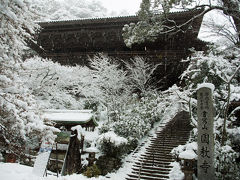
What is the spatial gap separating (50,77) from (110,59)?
5938mm

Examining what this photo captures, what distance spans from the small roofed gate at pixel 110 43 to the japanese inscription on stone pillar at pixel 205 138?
12.5m

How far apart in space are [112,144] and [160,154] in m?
2.85

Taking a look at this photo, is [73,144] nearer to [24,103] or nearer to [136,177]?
[136,177]

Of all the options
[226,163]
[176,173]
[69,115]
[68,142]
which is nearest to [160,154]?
[176,173]

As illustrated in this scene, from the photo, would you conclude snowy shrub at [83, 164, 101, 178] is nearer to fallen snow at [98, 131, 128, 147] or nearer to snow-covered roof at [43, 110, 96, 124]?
fallen snow at [98, 131, 128, 147]

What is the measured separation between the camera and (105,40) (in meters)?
21.2

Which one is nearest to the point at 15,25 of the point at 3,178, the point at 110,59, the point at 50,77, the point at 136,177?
the point at 3,178

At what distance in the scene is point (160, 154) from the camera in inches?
436

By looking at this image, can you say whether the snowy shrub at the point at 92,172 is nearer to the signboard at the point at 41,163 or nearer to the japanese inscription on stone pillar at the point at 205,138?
the signboard at the point at 41,163

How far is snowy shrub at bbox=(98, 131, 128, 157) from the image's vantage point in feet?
34.1

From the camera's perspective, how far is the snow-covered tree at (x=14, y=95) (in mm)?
3752

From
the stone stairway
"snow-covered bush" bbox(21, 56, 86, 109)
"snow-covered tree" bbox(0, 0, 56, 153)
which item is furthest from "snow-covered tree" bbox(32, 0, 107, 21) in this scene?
"snow-covered tree" bbox(0, 0, 56, 153)

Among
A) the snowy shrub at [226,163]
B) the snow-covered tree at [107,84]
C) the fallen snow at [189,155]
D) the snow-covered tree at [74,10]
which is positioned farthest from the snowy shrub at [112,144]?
the snow-covered tree at [74,10]

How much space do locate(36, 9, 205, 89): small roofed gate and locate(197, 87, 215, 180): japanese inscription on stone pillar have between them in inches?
491
